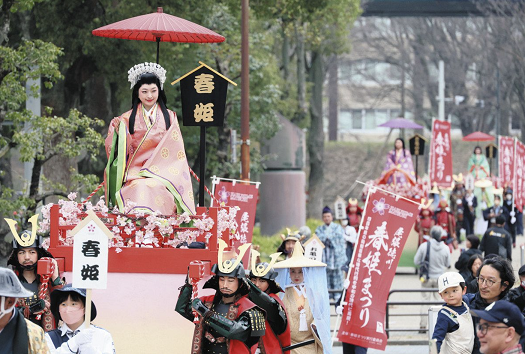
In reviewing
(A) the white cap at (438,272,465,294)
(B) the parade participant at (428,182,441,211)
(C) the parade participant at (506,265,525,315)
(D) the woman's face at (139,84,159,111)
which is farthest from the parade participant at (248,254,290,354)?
(B) the parade participant at (428,182,441,211)

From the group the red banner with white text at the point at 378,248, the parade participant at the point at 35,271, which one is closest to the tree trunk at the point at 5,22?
the red banner with white text at the point at 378,248

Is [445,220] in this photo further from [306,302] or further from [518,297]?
[518,297]

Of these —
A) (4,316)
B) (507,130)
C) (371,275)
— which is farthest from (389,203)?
(507,130)

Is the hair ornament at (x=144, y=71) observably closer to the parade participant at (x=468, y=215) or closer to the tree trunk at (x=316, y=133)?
the parade participant at (x=468, y=215)

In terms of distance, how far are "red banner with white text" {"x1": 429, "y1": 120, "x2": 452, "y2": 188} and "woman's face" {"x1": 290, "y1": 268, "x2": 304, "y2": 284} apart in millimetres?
17130

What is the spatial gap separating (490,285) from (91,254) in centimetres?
306

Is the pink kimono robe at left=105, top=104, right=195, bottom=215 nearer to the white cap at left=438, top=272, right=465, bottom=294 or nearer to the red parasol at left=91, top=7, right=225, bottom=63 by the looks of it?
the red parasol at left=91, top=7, right=225, bottom=63

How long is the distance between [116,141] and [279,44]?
28.1m

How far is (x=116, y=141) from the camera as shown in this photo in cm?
1084

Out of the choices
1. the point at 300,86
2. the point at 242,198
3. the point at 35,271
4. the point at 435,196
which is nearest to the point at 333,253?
the point at 242,198

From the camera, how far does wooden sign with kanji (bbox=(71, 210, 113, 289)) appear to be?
7027mm

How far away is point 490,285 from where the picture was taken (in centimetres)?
788

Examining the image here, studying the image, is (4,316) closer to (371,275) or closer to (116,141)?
(116,141)

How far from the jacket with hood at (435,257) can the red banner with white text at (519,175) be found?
7.87 metres
